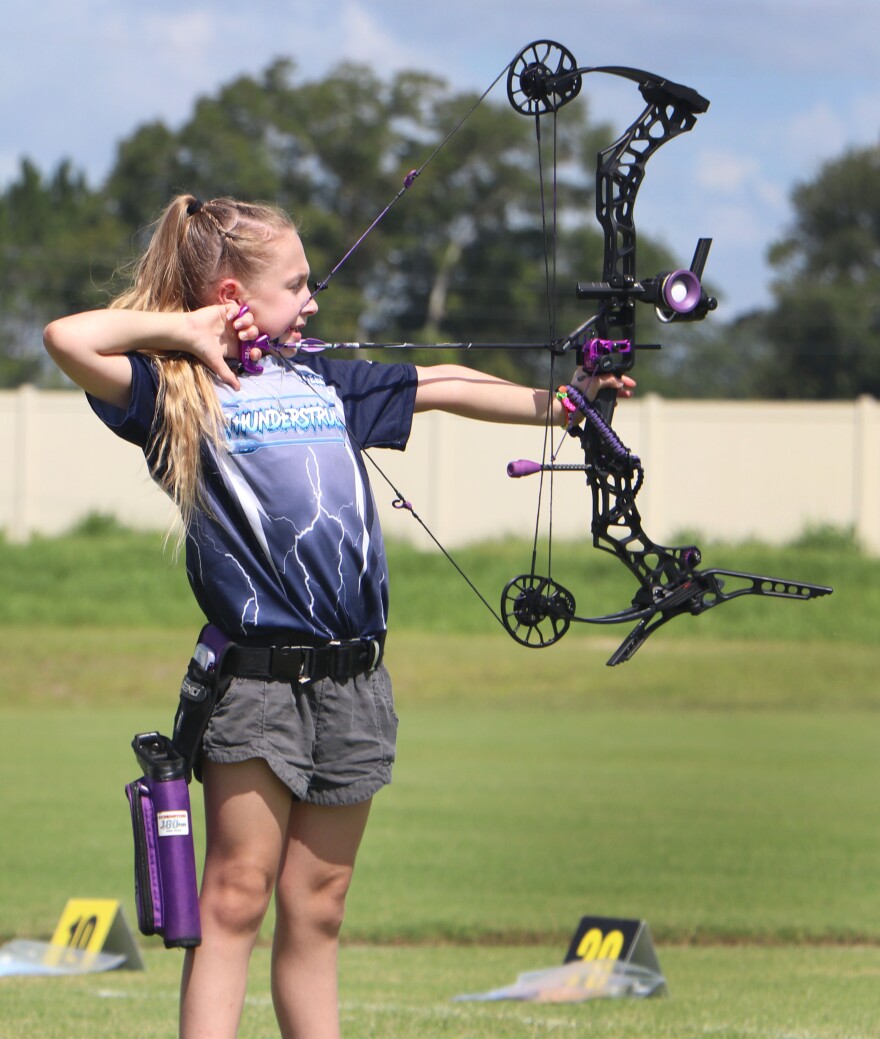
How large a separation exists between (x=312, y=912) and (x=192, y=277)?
1.33m

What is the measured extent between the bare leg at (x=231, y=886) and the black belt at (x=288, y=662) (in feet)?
0.58

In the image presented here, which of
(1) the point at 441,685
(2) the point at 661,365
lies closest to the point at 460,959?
(1) the point at 441,685

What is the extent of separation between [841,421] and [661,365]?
40.5 m

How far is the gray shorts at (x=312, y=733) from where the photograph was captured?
322 cm

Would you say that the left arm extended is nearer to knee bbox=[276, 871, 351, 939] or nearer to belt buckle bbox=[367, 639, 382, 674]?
belt buckle bbox=[367, 639, 382, 674]

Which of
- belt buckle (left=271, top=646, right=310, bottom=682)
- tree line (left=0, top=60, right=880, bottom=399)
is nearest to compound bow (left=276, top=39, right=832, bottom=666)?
belt buckle (left=271, top=646, right=310, bottom=682)

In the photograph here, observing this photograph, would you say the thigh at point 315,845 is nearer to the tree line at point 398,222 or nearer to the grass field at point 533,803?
the grass field at point 533,803

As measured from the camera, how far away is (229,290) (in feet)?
11.2

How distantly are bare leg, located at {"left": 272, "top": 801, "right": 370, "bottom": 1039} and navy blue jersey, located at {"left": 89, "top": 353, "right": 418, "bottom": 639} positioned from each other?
0.39 meters

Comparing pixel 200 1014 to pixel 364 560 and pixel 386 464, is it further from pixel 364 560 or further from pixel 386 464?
pixel 386 464

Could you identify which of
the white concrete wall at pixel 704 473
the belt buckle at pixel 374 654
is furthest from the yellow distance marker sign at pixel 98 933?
the white concrete wall at pixel 704 473

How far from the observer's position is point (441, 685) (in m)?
20.3

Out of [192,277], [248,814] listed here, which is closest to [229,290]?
[192,277]

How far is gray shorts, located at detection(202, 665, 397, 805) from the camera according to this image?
3.22 meters
